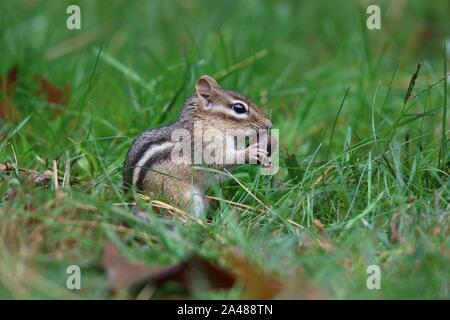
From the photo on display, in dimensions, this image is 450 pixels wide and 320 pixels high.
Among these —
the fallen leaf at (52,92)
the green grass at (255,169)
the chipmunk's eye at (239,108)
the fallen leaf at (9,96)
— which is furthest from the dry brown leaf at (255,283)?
the fallen leaf at (52,92)

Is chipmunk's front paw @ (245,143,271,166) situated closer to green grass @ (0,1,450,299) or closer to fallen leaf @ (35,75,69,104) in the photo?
green grass @ (0,1,450,299)

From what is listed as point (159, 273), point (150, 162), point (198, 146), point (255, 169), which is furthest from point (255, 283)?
point (255, 169)

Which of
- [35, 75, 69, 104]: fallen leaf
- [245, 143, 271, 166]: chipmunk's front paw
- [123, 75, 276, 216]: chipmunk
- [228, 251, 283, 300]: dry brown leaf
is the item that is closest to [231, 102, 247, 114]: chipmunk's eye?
[123, 75, 276, 216]: chipmunk

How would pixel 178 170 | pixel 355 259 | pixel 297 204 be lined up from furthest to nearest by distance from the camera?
pixel 178 170
pixel 297 204
pixel 355 259

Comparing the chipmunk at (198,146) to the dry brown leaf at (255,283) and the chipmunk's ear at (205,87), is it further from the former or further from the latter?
the dry brown leaf at (255,283)
